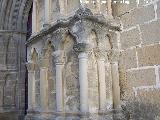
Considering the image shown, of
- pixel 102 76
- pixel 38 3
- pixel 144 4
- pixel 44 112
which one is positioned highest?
pixel 38 3

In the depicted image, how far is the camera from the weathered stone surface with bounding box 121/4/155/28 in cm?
262

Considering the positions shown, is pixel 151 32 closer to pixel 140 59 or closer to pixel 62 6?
pixel 140 59

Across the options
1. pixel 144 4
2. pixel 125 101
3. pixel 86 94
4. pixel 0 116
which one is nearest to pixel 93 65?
pixel 86 94

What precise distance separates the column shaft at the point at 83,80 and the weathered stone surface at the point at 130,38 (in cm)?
48

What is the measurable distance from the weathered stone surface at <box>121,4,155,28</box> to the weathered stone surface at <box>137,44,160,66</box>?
30cm

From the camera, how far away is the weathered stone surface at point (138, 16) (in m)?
2.62

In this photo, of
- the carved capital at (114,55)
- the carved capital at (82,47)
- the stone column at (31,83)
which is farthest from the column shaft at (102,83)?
the stone column at (31,83)

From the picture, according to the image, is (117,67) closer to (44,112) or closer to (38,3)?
(44,112)

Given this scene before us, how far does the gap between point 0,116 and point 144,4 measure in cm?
517

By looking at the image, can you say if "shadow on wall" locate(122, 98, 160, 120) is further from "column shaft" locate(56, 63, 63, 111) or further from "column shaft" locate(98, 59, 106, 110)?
"column shaft" locate(56, 63, 63, 111)

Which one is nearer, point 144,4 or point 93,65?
point 144,4

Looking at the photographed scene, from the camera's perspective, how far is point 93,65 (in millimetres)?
2934

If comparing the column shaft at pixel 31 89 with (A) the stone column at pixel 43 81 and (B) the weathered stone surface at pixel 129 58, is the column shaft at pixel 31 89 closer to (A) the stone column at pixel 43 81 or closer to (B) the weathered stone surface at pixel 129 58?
(A) the stone column at pixel 43 81

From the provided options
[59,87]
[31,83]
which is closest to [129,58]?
[59,87]
